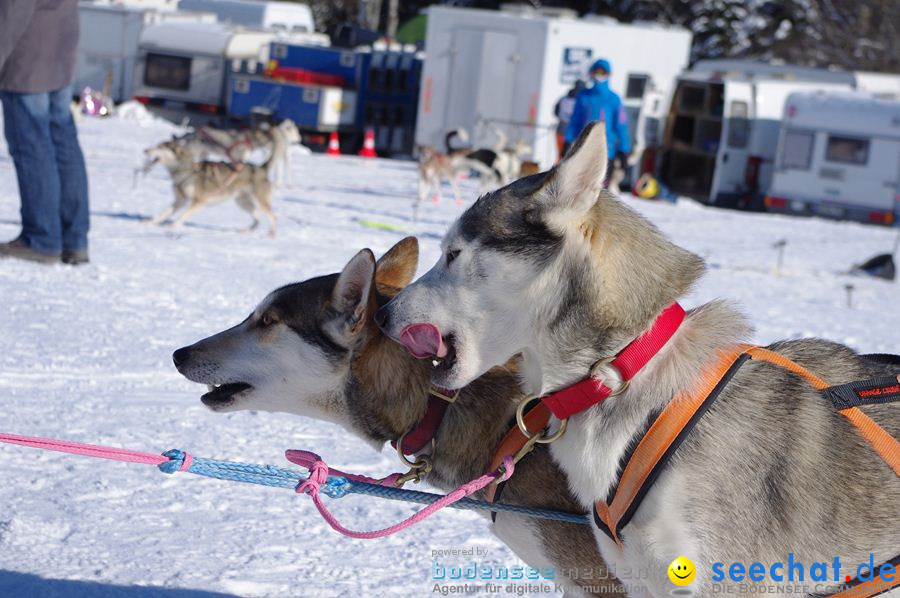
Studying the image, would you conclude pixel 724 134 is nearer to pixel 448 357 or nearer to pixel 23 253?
pixel 23 253

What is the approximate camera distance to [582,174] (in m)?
1.96

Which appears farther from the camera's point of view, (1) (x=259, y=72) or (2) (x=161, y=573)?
(1) (x=259, y=72)

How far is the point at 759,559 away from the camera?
6.18 feet

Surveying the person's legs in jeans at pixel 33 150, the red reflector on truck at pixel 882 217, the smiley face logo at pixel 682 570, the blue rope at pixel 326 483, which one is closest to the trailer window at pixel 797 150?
the red reflector on truck at pixel 882 217

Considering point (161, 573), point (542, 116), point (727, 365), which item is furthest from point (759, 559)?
point (542, 116)

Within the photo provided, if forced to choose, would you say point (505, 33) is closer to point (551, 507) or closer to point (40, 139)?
point (40, 139)

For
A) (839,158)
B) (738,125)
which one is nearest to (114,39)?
(738,125)

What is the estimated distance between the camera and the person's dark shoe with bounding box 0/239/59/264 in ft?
19.6

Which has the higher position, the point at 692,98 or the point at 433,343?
the point at 692,98

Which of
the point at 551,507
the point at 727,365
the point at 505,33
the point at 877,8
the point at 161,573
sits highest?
the point at 877,8

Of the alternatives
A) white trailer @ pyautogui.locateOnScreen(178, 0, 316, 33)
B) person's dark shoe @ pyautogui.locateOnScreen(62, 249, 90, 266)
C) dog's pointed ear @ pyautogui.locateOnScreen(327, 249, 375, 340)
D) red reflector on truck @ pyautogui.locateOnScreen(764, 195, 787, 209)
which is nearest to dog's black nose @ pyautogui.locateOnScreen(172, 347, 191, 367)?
dog's pointed ear @ pyautogui.locateOnScreen(327, 249, 375, 340)

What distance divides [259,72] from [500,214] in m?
18.0

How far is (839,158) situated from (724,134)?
1.84 m

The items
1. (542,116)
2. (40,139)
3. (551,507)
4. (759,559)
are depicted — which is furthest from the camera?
(542,116)
